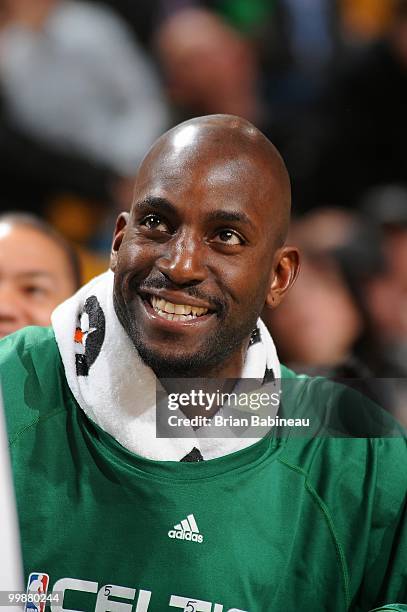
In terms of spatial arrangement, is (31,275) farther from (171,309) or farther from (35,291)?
(171,309)

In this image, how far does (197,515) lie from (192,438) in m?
0.08

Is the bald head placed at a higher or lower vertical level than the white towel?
higher

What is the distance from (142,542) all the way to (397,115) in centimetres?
138

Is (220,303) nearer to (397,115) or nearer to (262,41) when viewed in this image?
(397,115)

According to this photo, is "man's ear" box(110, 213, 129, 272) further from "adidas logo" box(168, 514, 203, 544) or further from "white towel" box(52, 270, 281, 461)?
"adidas logo" box(168, 514, 203, 544)

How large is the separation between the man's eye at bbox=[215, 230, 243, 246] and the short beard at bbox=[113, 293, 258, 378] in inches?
3.5

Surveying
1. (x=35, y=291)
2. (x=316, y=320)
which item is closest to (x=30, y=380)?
(x=35, y=291)

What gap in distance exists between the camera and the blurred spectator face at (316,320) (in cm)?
141

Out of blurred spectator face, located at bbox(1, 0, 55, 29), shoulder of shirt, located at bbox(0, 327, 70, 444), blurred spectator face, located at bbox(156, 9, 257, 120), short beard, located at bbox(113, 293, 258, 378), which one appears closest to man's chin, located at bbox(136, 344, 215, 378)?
short beard, located at bbox(113, 293, 258, 378)

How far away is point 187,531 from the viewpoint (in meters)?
1.06

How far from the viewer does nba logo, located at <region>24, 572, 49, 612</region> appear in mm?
1025

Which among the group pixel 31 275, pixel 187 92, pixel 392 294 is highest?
pixel 187 92

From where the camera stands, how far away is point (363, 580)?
1136 mm

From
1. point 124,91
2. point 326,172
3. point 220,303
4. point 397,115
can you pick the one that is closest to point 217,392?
point 220,303
